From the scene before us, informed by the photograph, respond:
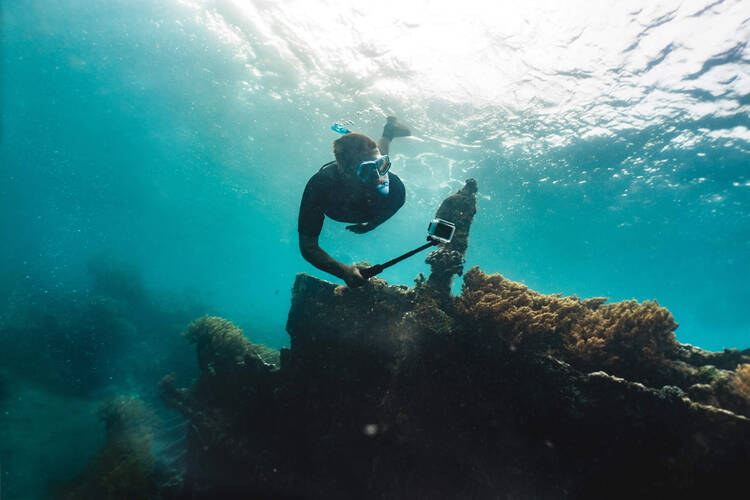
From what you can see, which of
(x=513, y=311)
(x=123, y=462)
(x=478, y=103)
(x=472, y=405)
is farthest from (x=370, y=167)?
(x=478, y=103)

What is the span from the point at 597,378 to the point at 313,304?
4337 mm

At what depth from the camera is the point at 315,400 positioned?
470cm

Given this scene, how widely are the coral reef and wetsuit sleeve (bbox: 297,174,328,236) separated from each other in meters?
2.26

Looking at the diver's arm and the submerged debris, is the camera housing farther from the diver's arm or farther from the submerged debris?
the submerged debris

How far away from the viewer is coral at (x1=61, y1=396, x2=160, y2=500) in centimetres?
666

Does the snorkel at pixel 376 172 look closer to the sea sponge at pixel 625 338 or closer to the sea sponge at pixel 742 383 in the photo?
the sea sponge at pixel 625 338

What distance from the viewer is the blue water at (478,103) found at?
10.7 metres

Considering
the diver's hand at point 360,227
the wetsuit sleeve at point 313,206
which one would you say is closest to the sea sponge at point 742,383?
the diver's hand at point 360,227

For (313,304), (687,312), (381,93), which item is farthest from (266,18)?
(687,312)

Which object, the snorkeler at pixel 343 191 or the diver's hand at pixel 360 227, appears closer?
the snorkeler at pixel 343 191

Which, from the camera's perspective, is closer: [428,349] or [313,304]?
[428,349]

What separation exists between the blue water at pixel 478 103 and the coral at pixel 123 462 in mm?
8662

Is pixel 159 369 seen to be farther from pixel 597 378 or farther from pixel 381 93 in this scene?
pixel 381 93

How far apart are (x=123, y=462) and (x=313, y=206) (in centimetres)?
911
